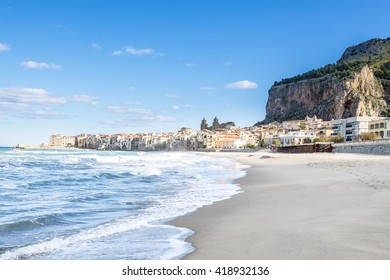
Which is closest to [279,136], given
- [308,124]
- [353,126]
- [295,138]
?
[295,138]

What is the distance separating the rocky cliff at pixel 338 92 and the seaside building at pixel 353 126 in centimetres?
3579

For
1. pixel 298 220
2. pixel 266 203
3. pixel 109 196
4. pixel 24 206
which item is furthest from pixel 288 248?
pixel 109 196

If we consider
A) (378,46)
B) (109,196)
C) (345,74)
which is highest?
(378,46)

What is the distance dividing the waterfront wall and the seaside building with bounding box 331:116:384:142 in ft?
103

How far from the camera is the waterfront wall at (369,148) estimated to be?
1696 inches

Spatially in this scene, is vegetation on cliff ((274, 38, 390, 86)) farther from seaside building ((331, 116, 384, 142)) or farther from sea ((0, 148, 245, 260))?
sea ((0, 148, 245, 260))

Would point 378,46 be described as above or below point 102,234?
above

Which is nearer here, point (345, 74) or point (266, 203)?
point (266, 203)

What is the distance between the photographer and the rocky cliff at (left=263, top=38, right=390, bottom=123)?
135000 mm

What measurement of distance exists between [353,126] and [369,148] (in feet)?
152
